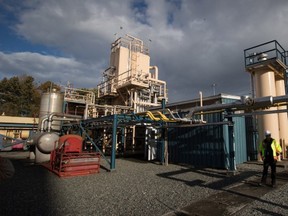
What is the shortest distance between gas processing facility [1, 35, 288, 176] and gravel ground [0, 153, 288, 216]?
132 centimetres

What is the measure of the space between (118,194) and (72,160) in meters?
3.98

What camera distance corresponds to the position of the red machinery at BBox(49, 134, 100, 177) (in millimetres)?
9852

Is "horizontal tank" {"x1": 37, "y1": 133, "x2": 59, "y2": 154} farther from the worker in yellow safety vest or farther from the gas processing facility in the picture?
the worker in yellow safety vest

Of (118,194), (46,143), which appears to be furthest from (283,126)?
(46,143)

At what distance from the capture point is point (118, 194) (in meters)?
7.00

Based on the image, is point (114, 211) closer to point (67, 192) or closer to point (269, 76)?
point (67, 192)

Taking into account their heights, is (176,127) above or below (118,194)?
above

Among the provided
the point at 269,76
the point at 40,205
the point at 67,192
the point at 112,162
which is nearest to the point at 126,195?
the point at 67,192

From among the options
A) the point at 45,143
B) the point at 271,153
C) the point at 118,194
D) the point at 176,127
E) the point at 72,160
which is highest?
the point at 176,127

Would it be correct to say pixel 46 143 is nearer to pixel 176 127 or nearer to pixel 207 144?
pixel 176 127

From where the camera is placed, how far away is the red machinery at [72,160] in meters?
9.85

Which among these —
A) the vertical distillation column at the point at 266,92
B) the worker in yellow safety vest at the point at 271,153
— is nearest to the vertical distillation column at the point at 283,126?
the vertical distillation column at the point at 266,92

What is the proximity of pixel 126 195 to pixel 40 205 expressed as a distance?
252cm

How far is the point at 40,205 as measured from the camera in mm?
5859
